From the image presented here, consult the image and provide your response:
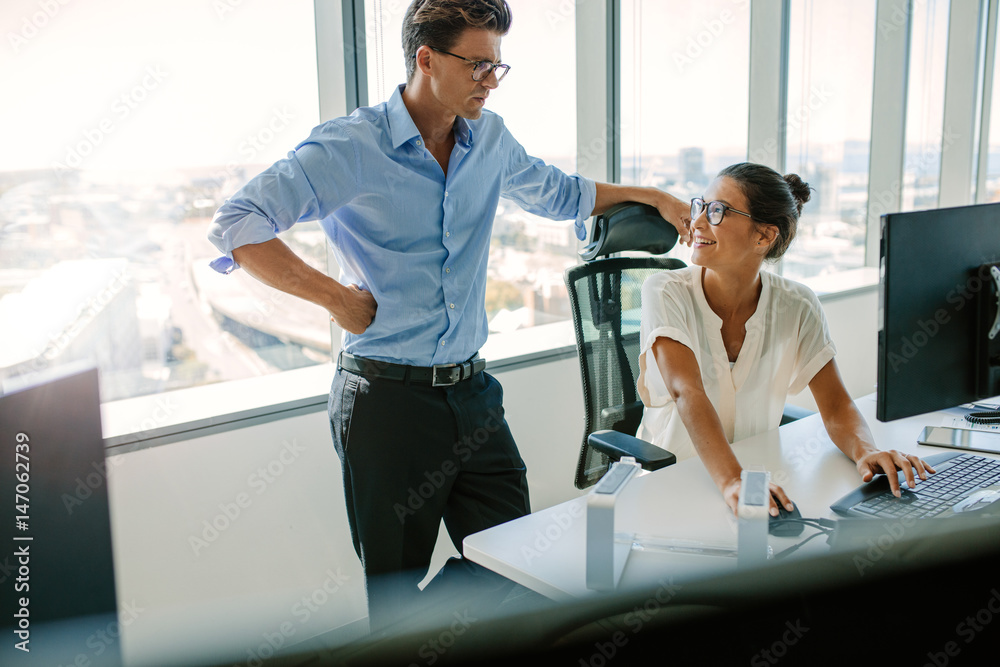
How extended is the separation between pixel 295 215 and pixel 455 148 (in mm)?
428

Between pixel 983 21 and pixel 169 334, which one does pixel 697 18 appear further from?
pixel 983 21

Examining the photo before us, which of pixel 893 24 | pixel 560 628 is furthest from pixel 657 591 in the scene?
pixel 893 24

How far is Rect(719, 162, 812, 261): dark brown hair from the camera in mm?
1945

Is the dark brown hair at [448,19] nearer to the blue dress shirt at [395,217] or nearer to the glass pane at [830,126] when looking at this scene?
the blue dress shirt at [395,217]

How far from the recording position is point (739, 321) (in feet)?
6.39

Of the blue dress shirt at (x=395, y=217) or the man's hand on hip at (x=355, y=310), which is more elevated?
the blue dress shirt at (x=395, y=217)

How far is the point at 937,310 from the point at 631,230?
73 centimetres

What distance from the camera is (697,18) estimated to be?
374 centimetres

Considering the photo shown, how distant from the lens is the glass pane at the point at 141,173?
74.5 inches

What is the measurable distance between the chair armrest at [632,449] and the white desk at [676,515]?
6 centimetres
